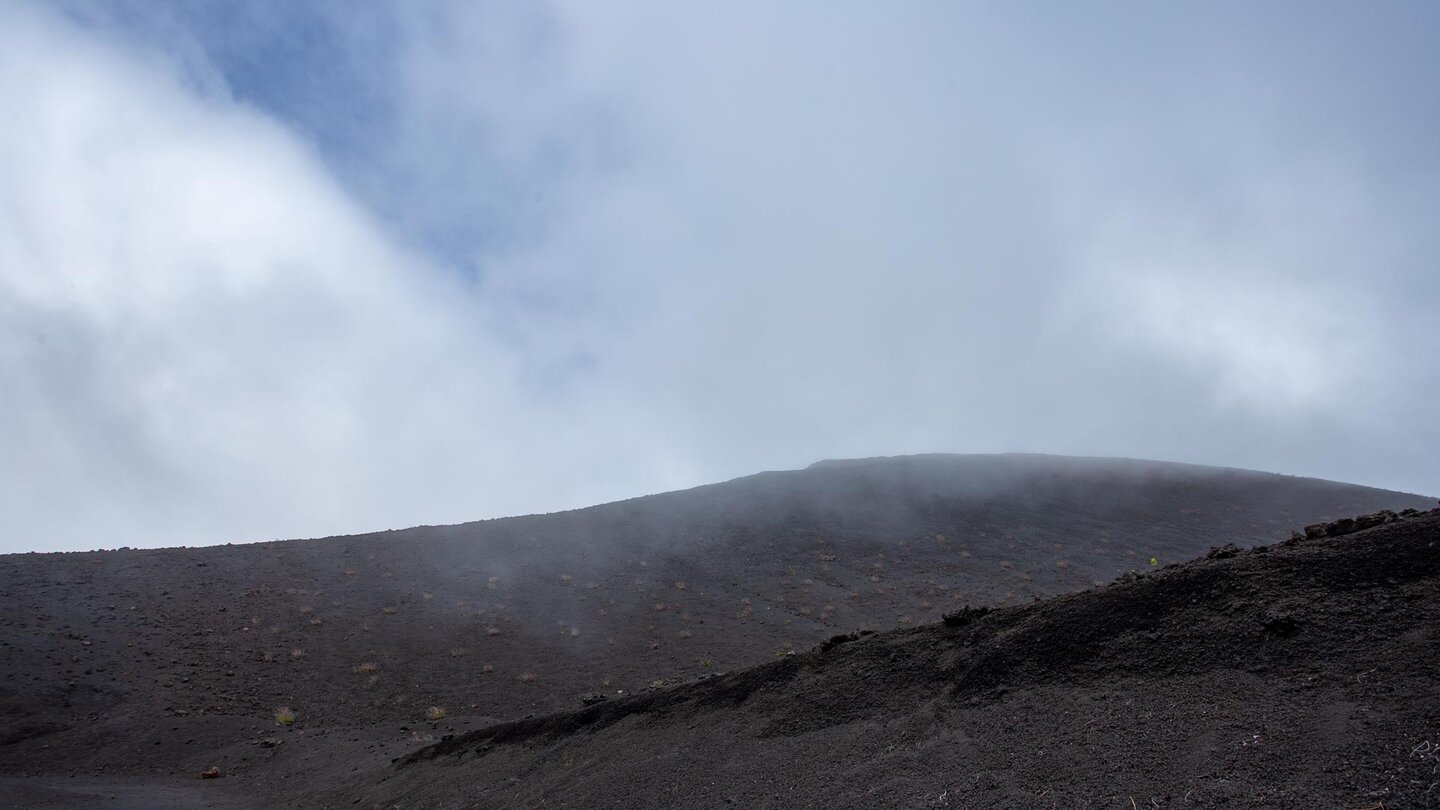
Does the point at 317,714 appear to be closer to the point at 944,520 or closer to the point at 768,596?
the point at 768,596

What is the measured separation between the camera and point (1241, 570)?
7.86m

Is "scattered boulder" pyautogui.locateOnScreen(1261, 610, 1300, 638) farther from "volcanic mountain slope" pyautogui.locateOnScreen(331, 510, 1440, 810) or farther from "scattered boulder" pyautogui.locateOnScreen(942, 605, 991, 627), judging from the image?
"scattered boulder" pyautogui.locateOnScreen(942, 605, 991, 627)

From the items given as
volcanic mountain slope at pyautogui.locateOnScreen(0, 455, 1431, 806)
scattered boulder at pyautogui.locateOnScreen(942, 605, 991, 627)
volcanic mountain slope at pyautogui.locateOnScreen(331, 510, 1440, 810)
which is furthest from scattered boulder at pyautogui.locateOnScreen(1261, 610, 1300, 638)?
volcanic mountain slope at pyautogui.locateOnScreen(0, 455, 1431, 806)

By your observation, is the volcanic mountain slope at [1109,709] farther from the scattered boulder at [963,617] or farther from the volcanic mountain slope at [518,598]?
the volcanic mountain slope at [518,598]

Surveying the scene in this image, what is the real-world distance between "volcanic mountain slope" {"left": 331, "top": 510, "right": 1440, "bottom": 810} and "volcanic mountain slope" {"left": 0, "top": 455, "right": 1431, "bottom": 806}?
Result: 359 inches

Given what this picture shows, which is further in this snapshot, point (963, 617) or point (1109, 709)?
point (963, 617)

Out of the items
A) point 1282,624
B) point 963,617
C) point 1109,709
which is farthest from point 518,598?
point 1282,624

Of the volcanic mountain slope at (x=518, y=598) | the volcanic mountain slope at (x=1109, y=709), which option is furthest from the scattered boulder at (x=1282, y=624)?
the volcanic mountain slope at (x=518, y=598)

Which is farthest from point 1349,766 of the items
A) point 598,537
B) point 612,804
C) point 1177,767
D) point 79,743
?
point 598,537

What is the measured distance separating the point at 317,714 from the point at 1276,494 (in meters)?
41.5

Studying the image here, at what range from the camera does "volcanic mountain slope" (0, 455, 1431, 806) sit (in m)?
18.7

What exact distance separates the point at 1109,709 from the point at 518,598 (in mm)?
23597

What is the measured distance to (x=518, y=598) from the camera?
2792cm

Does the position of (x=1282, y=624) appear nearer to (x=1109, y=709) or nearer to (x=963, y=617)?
(x=1109, y=709)
